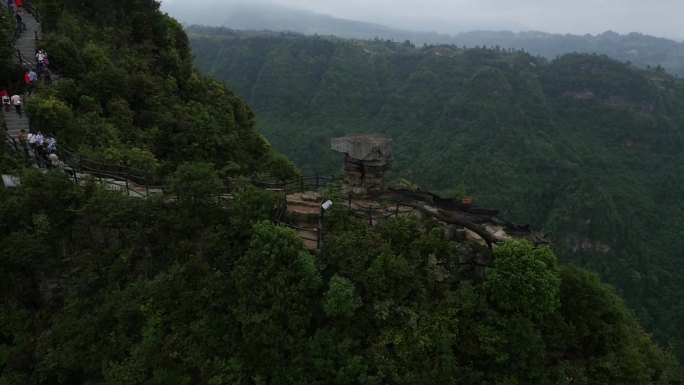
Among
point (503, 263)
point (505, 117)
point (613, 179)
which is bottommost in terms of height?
point (613, 179)

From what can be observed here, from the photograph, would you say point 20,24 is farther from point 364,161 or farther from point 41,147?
point 364,161

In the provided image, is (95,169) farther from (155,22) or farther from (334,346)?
(155,22)

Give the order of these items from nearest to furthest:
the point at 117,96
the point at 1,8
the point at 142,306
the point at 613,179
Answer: the point at 142,306, the point at 117,96, the point at 1,8, the point at 613,179

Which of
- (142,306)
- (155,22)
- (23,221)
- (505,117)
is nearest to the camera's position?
(142,306)

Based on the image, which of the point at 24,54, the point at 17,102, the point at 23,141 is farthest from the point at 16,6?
the point at 23,141

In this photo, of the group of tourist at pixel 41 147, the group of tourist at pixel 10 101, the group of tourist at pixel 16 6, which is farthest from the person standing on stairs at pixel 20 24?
the group of tourist at pixel 41 147

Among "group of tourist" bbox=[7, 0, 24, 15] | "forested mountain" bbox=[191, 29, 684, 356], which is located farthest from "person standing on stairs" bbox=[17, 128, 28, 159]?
"forested mountain" bbox=[191, 29, 684, 356]

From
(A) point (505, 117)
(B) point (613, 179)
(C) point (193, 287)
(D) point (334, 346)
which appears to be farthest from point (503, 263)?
(A) point (505, 117)

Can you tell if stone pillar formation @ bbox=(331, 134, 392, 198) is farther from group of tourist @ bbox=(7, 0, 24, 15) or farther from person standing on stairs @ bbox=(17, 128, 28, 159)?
group of tourist @ bbox=(7, 0, 24, 15)
